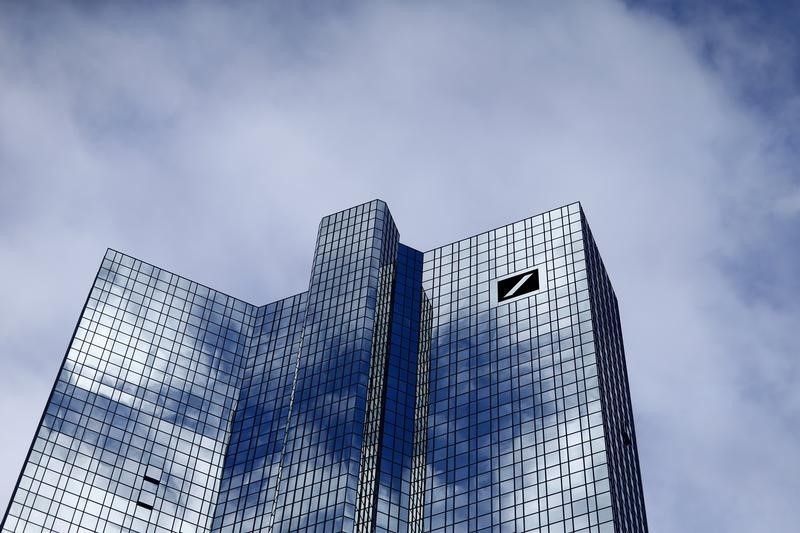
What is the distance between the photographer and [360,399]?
12850 cm

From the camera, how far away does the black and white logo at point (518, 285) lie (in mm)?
137875

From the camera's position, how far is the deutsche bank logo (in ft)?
452

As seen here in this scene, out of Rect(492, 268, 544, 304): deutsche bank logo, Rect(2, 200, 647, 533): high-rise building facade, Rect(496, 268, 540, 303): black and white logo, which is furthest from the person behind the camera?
Rect(496, 268, 540, 303): black and white logo

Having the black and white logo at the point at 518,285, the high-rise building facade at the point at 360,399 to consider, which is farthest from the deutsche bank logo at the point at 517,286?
the high-rise building facade at the point at 360,399

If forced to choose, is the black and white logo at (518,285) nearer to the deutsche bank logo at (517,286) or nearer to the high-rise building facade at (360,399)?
the deutsche bank logo at (517,286)

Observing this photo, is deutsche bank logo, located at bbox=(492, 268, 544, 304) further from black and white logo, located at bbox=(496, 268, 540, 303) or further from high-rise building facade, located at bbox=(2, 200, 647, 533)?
high-rise building facade, located at bbox=(2, 200, 647, 533)

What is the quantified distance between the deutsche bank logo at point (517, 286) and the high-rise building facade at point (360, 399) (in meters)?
0.24

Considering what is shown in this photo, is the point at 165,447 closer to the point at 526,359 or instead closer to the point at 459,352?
the point at 459,352

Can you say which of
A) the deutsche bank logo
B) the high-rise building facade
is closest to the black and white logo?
the deutsche bank logo

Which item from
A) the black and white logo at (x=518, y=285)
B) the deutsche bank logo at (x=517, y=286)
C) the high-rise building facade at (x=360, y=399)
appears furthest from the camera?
the black and white logo at (x=518, y=285)

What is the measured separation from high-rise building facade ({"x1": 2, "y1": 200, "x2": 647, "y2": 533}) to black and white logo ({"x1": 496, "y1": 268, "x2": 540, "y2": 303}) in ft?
0.77

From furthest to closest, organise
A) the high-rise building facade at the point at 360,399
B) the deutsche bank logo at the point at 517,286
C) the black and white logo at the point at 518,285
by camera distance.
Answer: the black and white logo at the point at 518,285 → the deutsche bank logo at the point at 517,286 → the high-rise building facade at the point at 360,399

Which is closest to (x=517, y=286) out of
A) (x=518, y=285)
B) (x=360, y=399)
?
(x=518, y=285)

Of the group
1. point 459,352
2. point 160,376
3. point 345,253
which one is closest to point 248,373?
point 160,376
